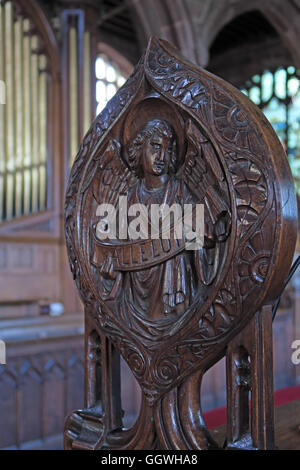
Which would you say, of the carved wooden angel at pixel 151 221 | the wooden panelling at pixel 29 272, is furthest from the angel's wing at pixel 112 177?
the wooden panelling at pixel 29 272

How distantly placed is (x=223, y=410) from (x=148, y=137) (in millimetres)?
932

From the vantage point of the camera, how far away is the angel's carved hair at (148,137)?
36.6 inches

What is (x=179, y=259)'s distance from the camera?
0.89m

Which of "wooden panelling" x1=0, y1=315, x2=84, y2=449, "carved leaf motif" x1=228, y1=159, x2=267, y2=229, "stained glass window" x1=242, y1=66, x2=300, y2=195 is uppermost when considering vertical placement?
"stained glass window" x1=242, y1=66, x2=300, y2=195

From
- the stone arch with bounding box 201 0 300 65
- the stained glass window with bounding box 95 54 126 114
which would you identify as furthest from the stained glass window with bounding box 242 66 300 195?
the stained glass window with bounding box 95 54 126 114

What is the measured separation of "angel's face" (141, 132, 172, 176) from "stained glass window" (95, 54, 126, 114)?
8009 mm

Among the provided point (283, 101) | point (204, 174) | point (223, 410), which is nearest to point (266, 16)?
point (283, 101)

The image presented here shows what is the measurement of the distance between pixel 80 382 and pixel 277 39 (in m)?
7.65

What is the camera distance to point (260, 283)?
77 centimetres

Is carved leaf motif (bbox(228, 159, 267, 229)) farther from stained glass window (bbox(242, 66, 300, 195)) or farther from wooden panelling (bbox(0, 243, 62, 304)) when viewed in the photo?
stained glass window (bbox(242, 66, 300, 195))

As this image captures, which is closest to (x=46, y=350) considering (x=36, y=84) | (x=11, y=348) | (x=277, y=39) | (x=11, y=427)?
(x=11, y=348)

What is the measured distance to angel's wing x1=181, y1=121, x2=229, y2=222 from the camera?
826 millimetres

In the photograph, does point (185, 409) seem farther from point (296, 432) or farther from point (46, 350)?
point (46, 350)

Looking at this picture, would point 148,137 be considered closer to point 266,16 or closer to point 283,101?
point 266,16
